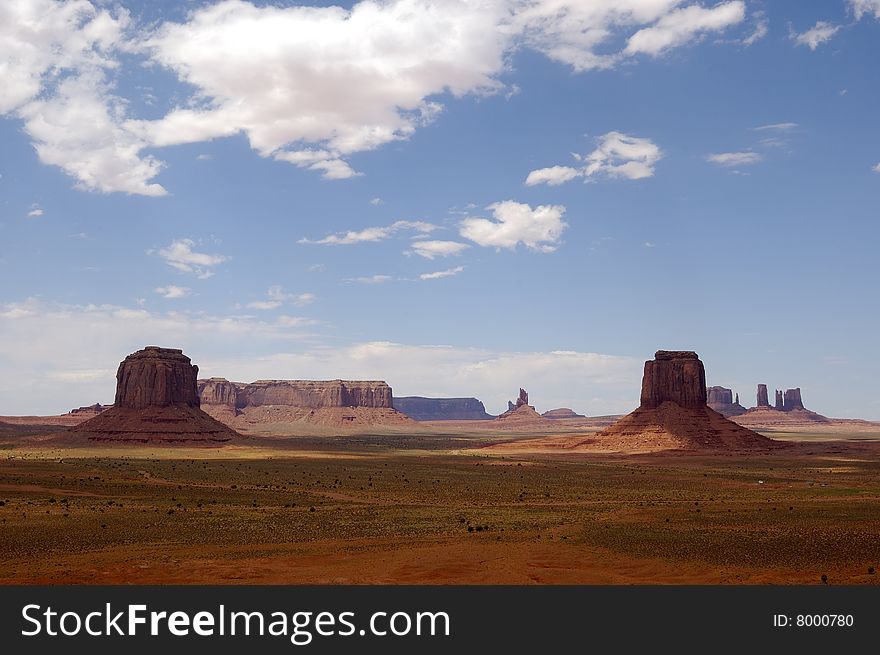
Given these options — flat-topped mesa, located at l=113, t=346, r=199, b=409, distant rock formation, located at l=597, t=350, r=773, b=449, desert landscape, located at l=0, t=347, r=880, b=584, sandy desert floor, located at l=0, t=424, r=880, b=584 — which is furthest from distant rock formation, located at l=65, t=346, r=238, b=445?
distant rock formation, located at l=597, t=350, r=773, b=449

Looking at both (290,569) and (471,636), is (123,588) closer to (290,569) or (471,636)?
(290,569)

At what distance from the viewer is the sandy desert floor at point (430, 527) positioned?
84.6ft

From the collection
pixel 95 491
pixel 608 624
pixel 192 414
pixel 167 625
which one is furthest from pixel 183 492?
pixel 192 414

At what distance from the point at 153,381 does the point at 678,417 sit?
102024 mm

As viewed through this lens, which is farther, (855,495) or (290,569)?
(855,495)

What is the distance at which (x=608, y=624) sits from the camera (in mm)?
17016

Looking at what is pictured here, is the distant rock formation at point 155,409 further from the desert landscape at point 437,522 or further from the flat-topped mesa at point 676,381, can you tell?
the flat-topped mesa at point 676,381

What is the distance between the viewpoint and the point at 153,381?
142875 mm

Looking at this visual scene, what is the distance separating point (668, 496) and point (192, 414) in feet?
363

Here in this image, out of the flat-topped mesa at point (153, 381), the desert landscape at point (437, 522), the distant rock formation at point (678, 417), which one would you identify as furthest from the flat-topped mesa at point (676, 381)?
the flat-topped mesa at point (153, 381)

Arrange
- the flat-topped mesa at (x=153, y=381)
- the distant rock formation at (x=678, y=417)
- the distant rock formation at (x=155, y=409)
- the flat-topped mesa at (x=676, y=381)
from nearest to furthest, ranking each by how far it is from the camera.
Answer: the distant rock formation at (x=678, y=417), the distant rock formation at (x=155, y=409), the flat-topped mesa at (x=676, y=381), the flat-topped mesa at (x=153, y=381)

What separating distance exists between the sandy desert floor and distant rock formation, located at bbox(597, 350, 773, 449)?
48.8 metres

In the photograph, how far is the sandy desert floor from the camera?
25.8 m

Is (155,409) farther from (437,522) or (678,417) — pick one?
(437,522)
